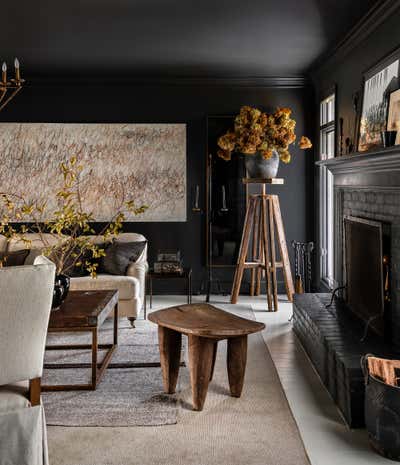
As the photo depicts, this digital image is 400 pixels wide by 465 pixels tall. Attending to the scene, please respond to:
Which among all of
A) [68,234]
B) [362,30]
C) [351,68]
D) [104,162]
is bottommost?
[68,234]

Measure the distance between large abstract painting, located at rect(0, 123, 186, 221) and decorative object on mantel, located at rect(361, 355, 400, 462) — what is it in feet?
14.6

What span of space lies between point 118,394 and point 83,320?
1.69 feet

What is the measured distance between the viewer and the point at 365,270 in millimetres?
4148

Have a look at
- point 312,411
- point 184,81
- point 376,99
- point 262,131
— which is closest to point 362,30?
point 376,99

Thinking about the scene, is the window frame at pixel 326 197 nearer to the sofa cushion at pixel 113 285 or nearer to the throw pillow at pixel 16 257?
the sofa cushion at pixel 113 285

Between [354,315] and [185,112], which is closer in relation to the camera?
[354,315]

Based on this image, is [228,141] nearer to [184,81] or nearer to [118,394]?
[184,81]

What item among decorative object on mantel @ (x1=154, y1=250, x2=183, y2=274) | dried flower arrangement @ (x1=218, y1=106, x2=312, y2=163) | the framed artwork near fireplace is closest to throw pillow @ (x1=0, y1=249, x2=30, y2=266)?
decorative object on mantel @ (x1=154, y1=250, x2=183, y2=274)

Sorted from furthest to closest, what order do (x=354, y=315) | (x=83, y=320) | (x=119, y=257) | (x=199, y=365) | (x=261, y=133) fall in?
(x=261, y=133)
(x=119, y=257)
(x=354, y=315)
(x=83, y=320)
(x=199, y=365)

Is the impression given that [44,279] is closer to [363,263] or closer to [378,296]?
[378,296]

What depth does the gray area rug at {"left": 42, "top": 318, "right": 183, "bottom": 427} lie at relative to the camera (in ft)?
10.6

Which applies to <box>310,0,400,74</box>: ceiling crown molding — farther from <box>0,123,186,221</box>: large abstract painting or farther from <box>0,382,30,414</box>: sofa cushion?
<box>0,382,30,414</box>: sofa cushion

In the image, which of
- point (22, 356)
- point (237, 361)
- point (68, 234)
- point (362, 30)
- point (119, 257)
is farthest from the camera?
point (68, 234)

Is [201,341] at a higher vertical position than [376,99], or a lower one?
lower
